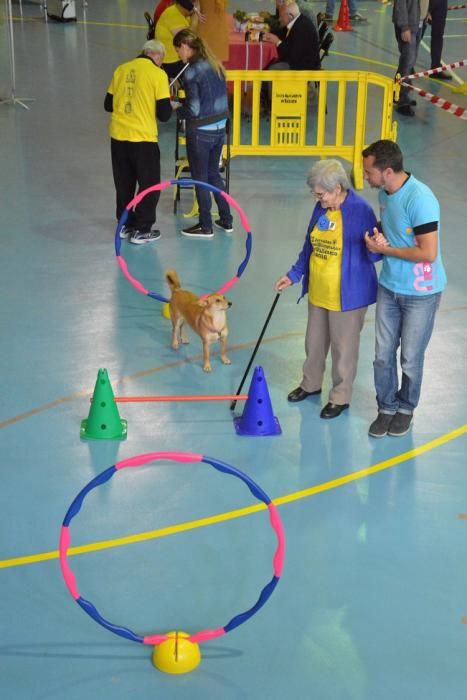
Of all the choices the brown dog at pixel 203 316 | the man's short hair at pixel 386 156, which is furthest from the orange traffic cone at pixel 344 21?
the man's short hair at pixel 386 156

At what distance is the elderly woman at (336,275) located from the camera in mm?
6051

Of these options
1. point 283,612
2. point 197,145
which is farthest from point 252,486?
point 197,145

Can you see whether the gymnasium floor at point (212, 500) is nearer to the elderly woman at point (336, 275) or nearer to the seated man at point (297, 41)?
the elderly woman at point (336, 275)

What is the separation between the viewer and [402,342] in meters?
6.13

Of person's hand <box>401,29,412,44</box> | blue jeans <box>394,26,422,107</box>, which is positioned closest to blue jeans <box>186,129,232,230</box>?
person's hand <box>401,29,412,44</box>

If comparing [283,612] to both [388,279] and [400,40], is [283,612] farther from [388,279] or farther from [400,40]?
[400,40]

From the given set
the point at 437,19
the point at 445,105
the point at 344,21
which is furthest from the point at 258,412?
the point at 344,21

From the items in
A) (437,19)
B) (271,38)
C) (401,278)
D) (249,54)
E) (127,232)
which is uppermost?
(437,19)

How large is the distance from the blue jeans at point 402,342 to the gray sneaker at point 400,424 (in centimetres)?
4

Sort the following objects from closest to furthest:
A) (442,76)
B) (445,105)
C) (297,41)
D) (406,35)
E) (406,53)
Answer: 1. (297,41)
2. (445,105)
3. (406,35)
4. (406,53)
5. (442,76)

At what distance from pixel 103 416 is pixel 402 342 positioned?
2.06 metres

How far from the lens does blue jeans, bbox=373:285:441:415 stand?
5.94 m

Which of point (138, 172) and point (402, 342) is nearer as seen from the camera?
point (402, 342)

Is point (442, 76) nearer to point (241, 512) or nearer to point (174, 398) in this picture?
point (174, 398)
